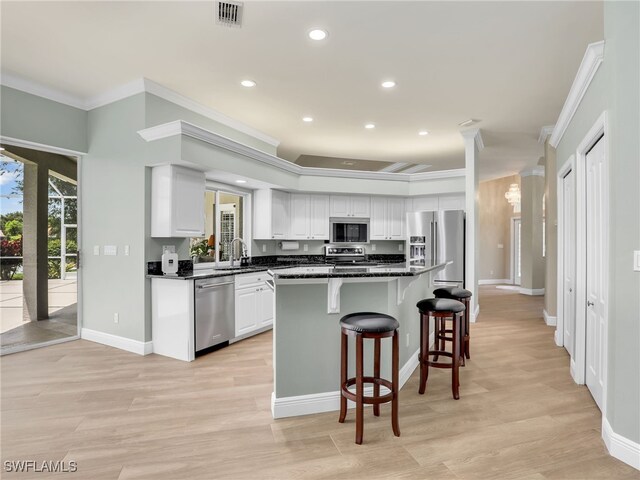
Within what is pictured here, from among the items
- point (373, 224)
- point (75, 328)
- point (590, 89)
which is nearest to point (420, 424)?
point (590, 89)

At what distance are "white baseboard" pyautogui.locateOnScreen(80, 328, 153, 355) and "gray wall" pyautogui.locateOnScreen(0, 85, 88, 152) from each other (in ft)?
7.49

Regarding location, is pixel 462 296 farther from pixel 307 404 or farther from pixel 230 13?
pixel 230 13

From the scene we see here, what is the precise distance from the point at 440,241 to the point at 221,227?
3517 millimetres

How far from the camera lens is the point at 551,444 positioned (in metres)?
2.29

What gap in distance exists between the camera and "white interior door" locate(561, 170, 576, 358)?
11.8 feet

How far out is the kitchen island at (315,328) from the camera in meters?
2.64

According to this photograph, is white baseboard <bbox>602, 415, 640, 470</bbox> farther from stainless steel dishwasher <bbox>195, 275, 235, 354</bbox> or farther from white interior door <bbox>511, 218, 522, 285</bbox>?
white interior door <bbox>511, 218, 522, 285</bbox>

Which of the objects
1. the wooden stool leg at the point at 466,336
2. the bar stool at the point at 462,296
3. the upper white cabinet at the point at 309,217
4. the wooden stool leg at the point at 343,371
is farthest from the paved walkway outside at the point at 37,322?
the wooden stool leg at the point at 466,336

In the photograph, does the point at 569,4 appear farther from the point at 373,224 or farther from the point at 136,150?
the point at 373,224

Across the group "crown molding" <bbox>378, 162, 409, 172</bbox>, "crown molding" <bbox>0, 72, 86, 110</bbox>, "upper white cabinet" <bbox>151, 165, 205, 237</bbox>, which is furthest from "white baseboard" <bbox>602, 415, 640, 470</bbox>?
"crown molding" <bbox>378, 162, 409, 172</bbox>

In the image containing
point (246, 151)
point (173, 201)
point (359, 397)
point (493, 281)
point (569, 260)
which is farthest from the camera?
point (493, 281)

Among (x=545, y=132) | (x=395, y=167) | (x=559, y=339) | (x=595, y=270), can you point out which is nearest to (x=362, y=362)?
(x=595, y=270)

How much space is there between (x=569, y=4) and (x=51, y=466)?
179 inches

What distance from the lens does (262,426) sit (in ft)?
8.20
